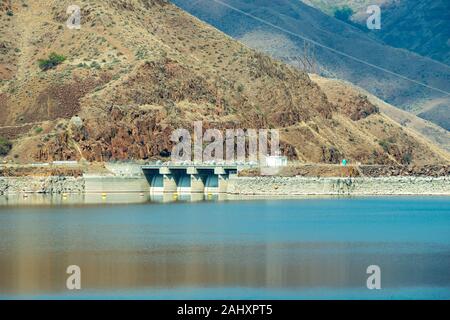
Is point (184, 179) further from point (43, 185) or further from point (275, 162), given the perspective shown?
point (43, 185)

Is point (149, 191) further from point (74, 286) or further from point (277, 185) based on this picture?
point (74, 286)

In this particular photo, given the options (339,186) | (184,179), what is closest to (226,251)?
(339,186)

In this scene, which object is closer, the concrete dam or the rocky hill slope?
the concrete dam

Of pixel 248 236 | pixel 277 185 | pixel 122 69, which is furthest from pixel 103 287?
pixel 122 69

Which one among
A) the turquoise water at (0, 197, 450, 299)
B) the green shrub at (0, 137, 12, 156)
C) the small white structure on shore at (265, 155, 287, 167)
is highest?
the green shrub at (0, 137, 12, 156)

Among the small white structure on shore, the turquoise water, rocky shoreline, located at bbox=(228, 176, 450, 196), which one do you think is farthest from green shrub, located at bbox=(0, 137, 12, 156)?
the turquoise water

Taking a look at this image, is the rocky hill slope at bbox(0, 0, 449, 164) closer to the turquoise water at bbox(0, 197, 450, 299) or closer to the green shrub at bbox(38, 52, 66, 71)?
the green shrub at bbox(38, 52, 66, 71)

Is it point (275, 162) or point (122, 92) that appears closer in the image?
point (275, 162)
